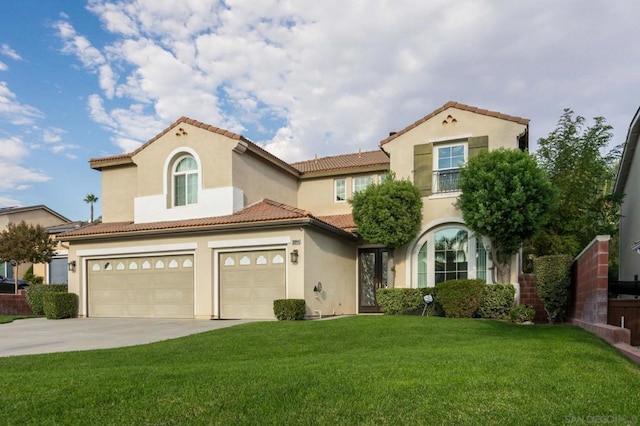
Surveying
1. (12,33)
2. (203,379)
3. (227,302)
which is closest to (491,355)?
(203,379)

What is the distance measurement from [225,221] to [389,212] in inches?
214

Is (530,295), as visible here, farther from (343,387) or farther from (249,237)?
(343,387)

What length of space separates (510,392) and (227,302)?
1174cm

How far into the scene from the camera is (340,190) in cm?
1956

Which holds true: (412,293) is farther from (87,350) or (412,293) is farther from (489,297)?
(87,350)

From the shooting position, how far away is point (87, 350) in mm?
8812

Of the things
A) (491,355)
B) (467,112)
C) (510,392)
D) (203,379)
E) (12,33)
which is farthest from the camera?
(467,112)

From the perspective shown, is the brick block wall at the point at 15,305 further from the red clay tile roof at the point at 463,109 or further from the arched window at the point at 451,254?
the arched window at the point at 451,254

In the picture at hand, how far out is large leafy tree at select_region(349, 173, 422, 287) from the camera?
577 inches

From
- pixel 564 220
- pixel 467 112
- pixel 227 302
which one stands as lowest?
pixel 227 302

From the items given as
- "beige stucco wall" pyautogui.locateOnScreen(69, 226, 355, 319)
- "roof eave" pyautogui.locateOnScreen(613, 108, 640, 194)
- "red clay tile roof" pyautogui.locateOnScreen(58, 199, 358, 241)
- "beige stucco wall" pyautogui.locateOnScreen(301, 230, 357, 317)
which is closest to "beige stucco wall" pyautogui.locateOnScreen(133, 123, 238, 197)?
"red clay tile roof" pyautogui.locateOnScreen(58, 199, 358, 241)

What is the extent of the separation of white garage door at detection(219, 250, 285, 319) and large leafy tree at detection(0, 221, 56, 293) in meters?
11.8

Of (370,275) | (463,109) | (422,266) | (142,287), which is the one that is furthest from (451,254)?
(142,287)

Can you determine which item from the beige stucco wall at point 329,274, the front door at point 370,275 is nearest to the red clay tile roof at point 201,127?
the beige stucco wall at point 329,274
